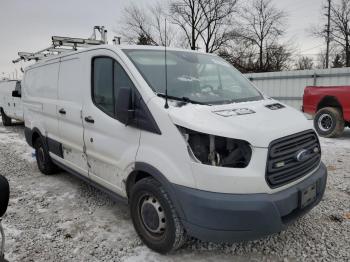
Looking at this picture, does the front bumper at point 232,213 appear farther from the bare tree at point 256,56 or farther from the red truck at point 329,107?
the bare tree at point 256,56

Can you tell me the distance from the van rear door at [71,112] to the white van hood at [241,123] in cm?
178

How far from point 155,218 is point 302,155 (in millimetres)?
1446

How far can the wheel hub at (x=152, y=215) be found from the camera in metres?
2.95

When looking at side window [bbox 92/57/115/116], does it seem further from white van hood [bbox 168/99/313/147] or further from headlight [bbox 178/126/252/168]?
headlight [bbox 178/126/252/168]

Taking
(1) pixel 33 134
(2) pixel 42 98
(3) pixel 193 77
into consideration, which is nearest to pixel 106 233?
(3) pixel 193 77

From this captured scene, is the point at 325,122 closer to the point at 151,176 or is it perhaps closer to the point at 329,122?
the point at 329,122

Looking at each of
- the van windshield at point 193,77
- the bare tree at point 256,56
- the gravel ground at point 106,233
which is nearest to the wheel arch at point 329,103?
the gravel ground at point 106,233

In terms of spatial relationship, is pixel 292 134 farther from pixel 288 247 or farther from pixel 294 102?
pixel 294 102

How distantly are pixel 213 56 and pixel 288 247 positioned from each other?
2.53 m

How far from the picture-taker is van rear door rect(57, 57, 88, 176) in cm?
409

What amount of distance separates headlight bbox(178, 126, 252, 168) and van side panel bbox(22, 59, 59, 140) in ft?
9.64

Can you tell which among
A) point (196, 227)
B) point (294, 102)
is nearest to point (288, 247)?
point (196, 227)

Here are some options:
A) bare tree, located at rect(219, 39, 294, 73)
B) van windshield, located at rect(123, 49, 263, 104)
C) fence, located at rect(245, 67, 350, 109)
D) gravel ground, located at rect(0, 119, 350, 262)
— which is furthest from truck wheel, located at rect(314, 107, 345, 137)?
bare tree, located at rect(219, 39, 294, 73)

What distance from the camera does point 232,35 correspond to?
3788 centimetres
